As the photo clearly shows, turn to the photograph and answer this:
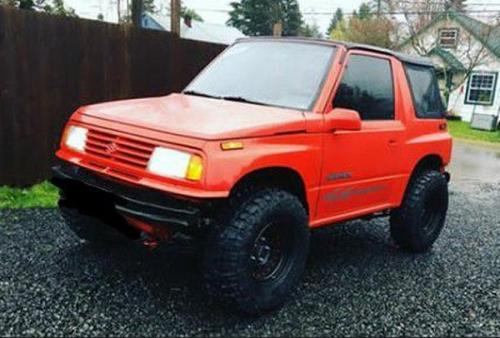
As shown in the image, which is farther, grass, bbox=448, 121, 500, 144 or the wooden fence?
grass, bbox=448, 121, 500, 144

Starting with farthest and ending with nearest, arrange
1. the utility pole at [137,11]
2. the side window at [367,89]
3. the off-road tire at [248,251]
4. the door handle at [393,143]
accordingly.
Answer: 1. the utility pole at [137,11]
2. the door handle at [393,143]
3. the side window at [367,89]
4. the off-road tire at [248,251]

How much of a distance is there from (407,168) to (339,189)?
1085mm

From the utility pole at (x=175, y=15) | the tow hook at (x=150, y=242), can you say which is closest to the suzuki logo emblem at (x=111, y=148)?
the tow hook at (x=150, y=242)

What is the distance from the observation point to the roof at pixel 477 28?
85.7 feet

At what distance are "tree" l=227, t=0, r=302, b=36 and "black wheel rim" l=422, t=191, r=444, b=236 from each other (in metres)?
42.9

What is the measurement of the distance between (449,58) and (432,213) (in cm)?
2414

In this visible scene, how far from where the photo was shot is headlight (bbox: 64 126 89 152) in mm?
3754

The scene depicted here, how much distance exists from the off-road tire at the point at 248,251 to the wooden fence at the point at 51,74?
12.2 feet

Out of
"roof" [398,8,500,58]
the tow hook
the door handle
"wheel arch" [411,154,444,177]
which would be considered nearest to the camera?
the tow hook

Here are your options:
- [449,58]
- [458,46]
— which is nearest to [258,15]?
[458,46]

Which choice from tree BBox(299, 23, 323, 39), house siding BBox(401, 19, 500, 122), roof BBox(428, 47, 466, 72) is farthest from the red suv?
tree BBox(299, 23, 323, 39)

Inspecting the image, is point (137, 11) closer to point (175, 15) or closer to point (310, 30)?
point (175, 15)

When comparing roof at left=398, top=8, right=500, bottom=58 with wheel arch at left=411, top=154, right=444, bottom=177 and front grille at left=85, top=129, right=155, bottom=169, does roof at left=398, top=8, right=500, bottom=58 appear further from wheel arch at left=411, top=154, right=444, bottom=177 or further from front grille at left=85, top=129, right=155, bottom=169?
front grille at left=85, top=129, right=155, bottom=169

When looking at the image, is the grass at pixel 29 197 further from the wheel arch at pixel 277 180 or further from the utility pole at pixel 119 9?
the utility pole at pixel 119 9
